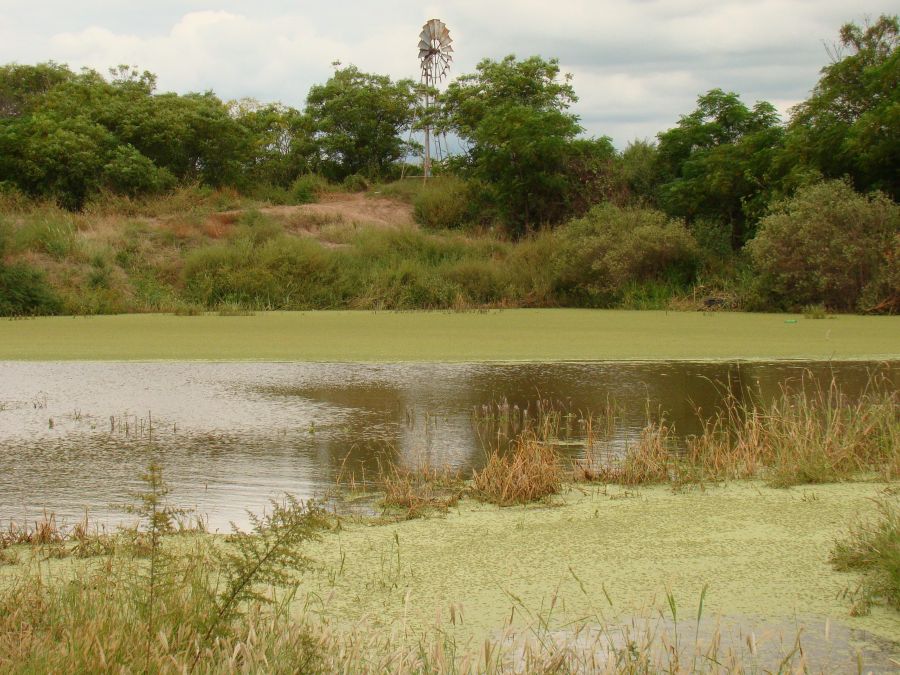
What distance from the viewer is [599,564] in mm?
4027

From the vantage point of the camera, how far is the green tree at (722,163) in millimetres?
23281

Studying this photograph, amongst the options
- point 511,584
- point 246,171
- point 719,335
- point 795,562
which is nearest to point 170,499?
point 511,584

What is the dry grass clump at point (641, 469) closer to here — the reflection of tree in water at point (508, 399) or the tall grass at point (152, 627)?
the reflection of tree in water at point (508, 399)

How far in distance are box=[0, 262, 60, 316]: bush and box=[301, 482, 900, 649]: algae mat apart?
1753 cm

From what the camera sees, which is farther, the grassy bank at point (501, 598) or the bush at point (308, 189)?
the bush at point (308, 189)

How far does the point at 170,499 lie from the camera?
18.5 ft

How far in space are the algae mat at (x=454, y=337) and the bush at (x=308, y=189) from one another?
447 inches

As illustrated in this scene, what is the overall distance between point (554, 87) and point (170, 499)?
29983 mm

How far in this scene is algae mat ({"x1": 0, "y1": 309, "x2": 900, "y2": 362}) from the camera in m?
13.0

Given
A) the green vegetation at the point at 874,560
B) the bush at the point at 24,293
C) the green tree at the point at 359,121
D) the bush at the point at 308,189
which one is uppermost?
the green tree at the point at 359,121

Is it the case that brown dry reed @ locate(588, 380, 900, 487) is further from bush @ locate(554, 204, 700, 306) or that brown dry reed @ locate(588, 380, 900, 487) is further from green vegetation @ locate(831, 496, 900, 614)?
bush @ locate(554, 204, 700, 306)

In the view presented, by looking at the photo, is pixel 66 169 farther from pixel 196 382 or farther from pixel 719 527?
pixel 719 527

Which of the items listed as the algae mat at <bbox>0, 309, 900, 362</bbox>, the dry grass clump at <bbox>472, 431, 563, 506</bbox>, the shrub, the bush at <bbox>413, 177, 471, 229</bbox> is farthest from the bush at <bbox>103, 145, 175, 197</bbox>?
the dry grass clump at <bbox>472, 431, 563, 506</bbox>

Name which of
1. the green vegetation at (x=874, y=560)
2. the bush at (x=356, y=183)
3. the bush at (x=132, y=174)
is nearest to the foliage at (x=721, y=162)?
the bush at (x=356, y=183)
